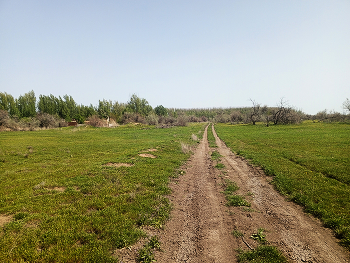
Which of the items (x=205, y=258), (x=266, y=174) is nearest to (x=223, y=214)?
(x=205, y=258)

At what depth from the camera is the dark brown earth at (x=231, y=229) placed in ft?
16.0

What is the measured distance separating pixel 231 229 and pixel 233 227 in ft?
0.50

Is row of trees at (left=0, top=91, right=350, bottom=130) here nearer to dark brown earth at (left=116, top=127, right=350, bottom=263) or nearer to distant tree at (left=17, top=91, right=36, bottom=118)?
distant tree at (left=17, top=91, right=36, bottom=118)

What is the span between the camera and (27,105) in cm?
8212

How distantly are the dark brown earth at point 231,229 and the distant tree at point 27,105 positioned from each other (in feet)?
333

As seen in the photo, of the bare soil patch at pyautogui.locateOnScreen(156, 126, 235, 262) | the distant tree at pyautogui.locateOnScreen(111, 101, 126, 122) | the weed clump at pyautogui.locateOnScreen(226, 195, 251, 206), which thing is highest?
the distant tree at pyautogui.locateOnScreen(111, 101, 126, 122)

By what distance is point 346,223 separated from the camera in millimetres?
6109

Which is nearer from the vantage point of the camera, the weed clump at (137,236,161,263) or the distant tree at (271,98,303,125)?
the weed clump at (137,236,161,263)

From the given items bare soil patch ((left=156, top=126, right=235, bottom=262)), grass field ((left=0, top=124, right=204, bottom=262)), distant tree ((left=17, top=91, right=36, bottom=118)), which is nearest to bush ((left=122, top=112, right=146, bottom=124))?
distant tree ((left=17, top=91, right=36, bottom=118))

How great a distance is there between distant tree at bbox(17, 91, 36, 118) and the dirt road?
102 meters

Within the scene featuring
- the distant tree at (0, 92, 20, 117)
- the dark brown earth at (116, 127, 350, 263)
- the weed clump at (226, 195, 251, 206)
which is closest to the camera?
the dark brown earth at (116, 127, 350, 263)

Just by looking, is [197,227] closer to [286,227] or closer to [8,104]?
[286,227]

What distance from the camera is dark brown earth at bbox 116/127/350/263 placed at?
486cm

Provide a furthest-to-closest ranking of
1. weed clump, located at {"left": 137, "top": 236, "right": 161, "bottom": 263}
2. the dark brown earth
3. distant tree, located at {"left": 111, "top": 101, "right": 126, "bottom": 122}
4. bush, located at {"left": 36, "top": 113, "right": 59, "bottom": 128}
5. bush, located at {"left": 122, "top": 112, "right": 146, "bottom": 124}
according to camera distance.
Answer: distant tree, located at {"left": 111, "top": 101, "right": 126, "bottom": 122}, bush, located at {"left": 122, "top": 112, "right": 146, "bottom": 124}, bush, located at {"left": 36, "top": 113, "right": 59, "bottom": 128}, the dark brown earth, weed clump, located at {"left": 137, "top": 236, "right": 161, "bottom": 263}
